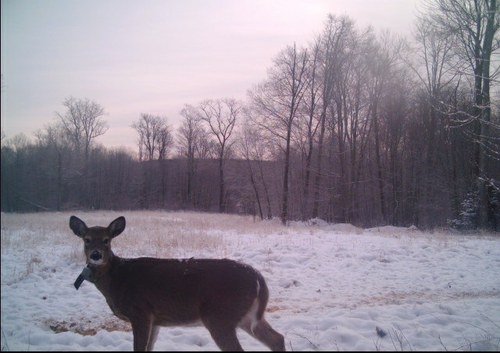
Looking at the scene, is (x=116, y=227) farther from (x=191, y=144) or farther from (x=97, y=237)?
(x=191, y=144)

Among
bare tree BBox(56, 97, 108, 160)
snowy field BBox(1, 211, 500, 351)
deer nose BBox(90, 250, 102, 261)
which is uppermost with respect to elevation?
bare tree BBox(56, 97, 108, 160)

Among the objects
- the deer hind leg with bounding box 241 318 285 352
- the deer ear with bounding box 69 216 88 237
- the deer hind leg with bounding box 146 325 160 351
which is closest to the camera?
the deer hind leg with bounding box 241 318 285 352

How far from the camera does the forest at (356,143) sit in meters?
8.46

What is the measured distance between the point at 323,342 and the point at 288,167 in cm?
1967

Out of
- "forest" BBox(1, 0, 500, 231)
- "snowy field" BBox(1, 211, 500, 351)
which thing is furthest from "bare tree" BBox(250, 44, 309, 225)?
"snowy field" BBox(1, 211, 500, 351)

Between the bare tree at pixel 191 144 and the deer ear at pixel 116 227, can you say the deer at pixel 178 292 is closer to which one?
the deer ear at pixel 116 227

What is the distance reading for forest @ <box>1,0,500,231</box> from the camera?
27.8 feet

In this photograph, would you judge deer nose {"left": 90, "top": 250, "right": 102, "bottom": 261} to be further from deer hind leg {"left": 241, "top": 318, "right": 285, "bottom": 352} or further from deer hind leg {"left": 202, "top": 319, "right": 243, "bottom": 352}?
deer hind leg {"left": 241, "top": 318, "right": 285, "bottom": 352}

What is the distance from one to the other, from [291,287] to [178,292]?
207 inches

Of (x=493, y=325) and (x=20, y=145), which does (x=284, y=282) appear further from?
(x=20, y=145)

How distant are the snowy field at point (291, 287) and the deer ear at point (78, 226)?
50 cm

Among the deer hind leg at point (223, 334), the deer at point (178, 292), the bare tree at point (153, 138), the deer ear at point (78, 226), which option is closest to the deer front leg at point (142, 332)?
the deer at point (178, 292)

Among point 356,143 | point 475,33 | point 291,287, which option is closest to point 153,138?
point 291,287

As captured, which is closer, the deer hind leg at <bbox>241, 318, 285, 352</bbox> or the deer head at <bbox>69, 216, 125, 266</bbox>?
the deer hind leg at <bbox>241, 318, 285, 352</bbox>
